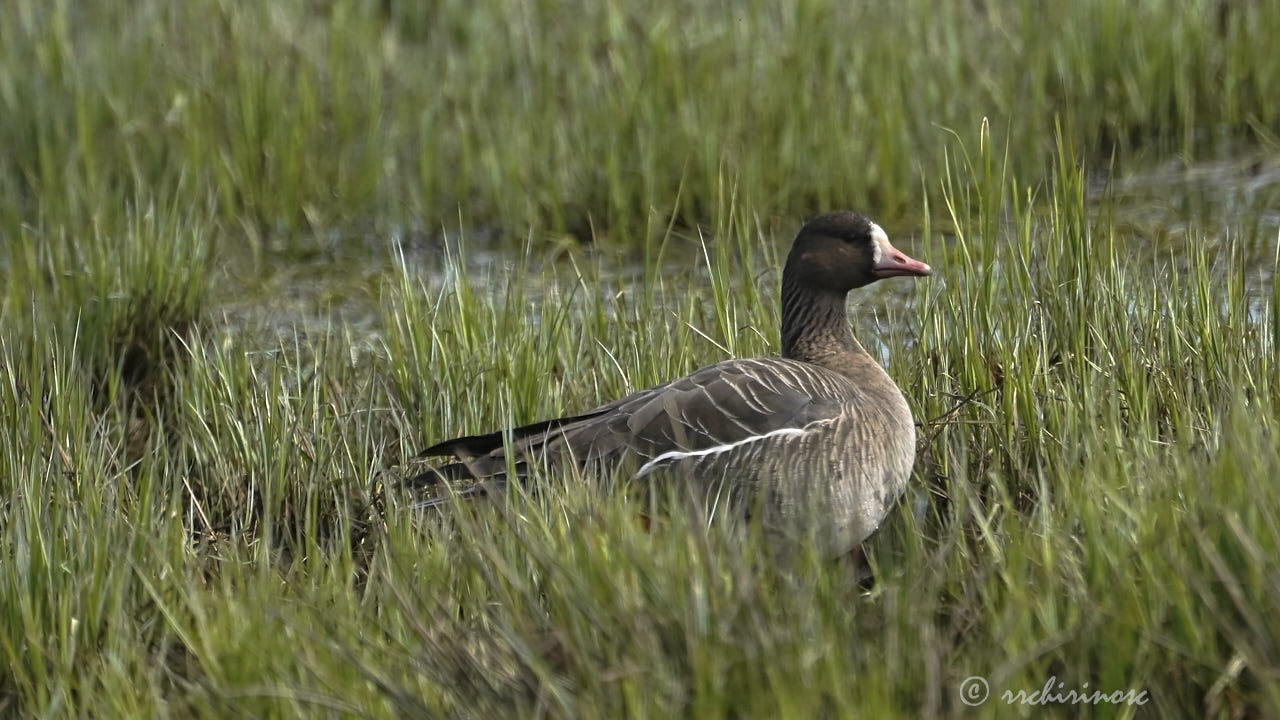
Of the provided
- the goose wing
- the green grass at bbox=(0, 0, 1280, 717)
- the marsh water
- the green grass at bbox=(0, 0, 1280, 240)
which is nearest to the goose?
the goose wing

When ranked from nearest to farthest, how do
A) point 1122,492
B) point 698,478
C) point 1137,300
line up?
point 1122,492 < point 698,478 < point 1137,300

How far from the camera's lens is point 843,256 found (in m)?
4.80

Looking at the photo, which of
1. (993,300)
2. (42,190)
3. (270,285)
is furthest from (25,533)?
(42,190)

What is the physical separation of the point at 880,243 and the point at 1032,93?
10.2 ft

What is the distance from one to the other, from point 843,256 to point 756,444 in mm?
829

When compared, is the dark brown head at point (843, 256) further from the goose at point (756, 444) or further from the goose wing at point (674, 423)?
the goose wing at point (674, 423)

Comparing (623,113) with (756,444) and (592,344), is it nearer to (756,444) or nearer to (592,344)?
(592,344)

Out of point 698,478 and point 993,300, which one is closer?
point 698,478

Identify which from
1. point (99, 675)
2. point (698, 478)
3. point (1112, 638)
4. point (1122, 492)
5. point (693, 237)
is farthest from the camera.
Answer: point (693, 237)

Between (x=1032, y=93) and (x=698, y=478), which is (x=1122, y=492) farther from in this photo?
(x=1032, y=93)

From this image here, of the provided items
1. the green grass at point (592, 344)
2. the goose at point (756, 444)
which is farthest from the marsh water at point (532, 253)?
the goose at point (756, 444)

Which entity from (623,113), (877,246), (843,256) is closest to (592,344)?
(843,256)

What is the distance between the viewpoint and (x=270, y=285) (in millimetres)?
7203

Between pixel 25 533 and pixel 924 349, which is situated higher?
pixel 25 533
